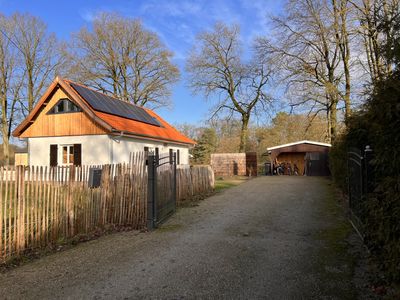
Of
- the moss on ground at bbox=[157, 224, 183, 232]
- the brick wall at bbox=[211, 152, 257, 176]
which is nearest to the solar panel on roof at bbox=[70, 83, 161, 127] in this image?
the brick wall at bbox=[211, 152, 257, 176]

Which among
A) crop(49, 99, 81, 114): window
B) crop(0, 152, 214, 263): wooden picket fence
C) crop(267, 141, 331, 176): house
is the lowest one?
crop(0, 152, 214, 263): wooden picket fence

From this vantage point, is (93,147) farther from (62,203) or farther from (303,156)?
(303,156)

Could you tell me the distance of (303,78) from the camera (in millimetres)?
23766

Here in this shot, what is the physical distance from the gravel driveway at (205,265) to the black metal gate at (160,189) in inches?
18.9

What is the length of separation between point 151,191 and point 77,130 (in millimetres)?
13755

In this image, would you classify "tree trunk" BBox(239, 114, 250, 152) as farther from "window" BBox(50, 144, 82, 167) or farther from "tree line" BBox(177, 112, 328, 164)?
"window" BBox(50, 144, 82, 167)

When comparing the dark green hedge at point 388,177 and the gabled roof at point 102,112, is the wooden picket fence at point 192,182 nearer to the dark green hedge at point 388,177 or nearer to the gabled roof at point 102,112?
the gabled roof at point 102,112

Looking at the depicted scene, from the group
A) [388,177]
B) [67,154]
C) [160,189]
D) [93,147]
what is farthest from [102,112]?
[388,177]

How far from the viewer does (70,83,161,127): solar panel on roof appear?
19.9m

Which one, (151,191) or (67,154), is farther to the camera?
(67,154)

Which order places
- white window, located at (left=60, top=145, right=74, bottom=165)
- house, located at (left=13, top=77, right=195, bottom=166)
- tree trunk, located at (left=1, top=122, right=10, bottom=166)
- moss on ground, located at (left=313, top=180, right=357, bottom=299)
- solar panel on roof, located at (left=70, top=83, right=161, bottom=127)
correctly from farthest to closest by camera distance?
tree trunk, located at (left=1, top=122, right=10, bottom=166), white window, located at (left=60, top=145, right=74, bottom=165), solar panel on roof, located at (left=70, top=83, right=161, bottom=127), house, located at (left=13, top=77, right=195, bottom=166), moss on ground, located at (left=313, top=180, right=357, bottom=299)

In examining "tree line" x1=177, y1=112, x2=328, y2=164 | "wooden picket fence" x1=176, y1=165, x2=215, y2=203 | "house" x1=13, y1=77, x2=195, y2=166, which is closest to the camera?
"wooden picket fence" x1=176, y1=165, x2=215, y2=203

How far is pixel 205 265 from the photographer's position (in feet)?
16.5

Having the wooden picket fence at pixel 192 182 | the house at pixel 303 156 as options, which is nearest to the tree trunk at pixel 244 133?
the house at pixel 303 156
